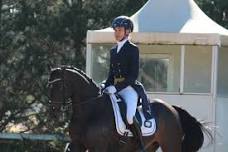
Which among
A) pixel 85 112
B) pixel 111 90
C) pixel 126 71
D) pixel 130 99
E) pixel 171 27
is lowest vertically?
pixel 85 112

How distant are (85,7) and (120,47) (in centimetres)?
981

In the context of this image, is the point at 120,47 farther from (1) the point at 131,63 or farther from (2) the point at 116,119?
(2) the point at 116,119

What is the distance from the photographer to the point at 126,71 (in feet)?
30.5

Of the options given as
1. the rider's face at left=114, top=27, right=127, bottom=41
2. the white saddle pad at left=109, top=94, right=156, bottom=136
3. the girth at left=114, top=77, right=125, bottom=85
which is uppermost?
the rider's face at left=114, top=27, right=127, bottom=41

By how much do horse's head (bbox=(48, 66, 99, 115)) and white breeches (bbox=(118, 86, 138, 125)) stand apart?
388mm

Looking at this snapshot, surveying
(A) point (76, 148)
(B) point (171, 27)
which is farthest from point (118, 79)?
(B) point (171, 27)

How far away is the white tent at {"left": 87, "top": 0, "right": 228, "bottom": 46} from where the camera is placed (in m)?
14.8

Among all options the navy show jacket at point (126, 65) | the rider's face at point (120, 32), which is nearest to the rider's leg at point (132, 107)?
the navy show jacket at point (126, 65)

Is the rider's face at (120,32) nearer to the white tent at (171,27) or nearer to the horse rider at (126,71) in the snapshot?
the horse rider at (126,71)

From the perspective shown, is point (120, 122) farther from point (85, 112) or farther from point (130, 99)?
point (85, 112)

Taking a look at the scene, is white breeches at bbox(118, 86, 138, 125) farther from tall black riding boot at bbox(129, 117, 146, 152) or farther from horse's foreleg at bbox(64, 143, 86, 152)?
horse's foreleg at bbox(64, 143, 86, 152)

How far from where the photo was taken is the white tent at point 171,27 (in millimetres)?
14836

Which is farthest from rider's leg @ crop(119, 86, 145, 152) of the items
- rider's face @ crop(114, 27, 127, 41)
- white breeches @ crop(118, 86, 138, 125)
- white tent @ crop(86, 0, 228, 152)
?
white tent @ crop(86, 0, 228, 152)

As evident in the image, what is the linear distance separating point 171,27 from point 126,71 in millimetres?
6265
